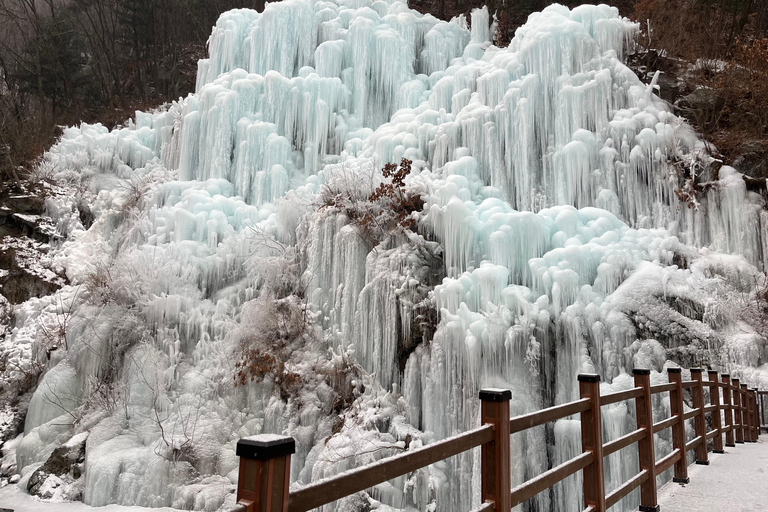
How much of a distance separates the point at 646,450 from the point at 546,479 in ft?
5.95

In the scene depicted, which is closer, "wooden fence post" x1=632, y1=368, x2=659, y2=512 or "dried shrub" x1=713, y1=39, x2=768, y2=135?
"wooden fence post" x1=632, y1=368, x2=659, y2=512

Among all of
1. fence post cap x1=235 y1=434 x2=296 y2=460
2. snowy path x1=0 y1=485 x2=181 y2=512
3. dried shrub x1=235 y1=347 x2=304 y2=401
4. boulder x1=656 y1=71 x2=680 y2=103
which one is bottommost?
snowy path x1=0 y1=485 x2=181 y2=512

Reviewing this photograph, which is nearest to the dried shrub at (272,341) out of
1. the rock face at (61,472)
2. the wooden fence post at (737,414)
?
the rock face at (61,472)

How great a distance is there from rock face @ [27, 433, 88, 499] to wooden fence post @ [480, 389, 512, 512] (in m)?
8.95

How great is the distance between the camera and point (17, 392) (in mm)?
11617

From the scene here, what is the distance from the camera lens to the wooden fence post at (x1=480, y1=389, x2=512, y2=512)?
7.61 feet

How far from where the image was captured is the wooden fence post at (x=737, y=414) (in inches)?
290

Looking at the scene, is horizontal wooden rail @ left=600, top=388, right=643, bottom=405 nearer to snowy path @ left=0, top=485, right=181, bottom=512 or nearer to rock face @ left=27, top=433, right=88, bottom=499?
snowy path @ left=0, top=485, right=181, bottom=512

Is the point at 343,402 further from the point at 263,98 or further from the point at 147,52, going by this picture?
the point at 147,52

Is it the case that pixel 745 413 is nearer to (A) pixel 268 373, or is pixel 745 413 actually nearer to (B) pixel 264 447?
(A) pixel 268 373

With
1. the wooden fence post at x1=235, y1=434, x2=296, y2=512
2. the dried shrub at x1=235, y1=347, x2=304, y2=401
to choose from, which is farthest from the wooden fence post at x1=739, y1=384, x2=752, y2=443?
the wooden fence post at x1=235, y1=434, x2=296, y2=512

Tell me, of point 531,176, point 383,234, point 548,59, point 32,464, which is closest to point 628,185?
point 531,176

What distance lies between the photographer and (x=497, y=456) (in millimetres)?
2322

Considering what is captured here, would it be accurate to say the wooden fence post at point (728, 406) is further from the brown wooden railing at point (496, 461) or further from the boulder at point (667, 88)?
the boulder at point (667, 88)
